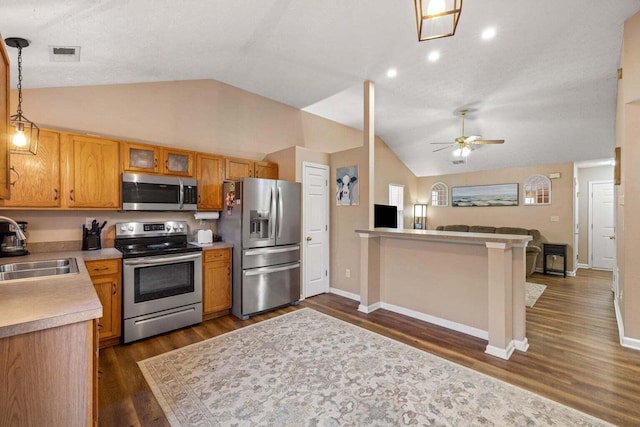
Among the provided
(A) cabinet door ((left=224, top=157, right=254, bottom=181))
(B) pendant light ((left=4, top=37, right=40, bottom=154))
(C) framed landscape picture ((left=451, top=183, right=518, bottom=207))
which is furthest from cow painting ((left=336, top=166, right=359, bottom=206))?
(C) framed landscape picture ((left=451, top=183, right=518, bottom=207))

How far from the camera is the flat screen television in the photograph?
5262mm

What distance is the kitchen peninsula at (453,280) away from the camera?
8.86ft

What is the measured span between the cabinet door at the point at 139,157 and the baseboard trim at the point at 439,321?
3464 mm

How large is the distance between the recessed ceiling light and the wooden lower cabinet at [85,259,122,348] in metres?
4.35

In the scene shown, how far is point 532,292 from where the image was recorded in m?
4.75

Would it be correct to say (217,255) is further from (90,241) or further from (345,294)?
(345,294)

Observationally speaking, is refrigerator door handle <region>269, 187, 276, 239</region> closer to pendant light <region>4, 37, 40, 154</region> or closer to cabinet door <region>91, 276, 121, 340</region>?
cabinet door <region>91, 276, 121, 340</region>

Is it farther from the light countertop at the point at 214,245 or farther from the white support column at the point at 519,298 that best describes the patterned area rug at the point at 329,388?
the light countertop at the point at 214,245

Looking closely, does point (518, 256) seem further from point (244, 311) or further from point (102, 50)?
point (102, 50)

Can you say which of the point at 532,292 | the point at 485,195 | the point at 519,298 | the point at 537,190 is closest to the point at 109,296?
the point at 519,298

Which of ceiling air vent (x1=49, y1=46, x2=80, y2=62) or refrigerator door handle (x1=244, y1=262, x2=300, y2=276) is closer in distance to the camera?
ceiling air vent (x1=49, y1=46, x2=80, y2=62)

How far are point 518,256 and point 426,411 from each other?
178 centimetres

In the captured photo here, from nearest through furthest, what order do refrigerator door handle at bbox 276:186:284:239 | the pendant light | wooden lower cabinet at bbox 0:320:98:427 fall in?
wooden lower cabinet at bbox 0:320:98:427
the pendant light
refrigerator door handle at bbox 276:186:284:239

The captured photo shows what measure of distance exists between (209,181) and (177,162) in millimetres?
448
